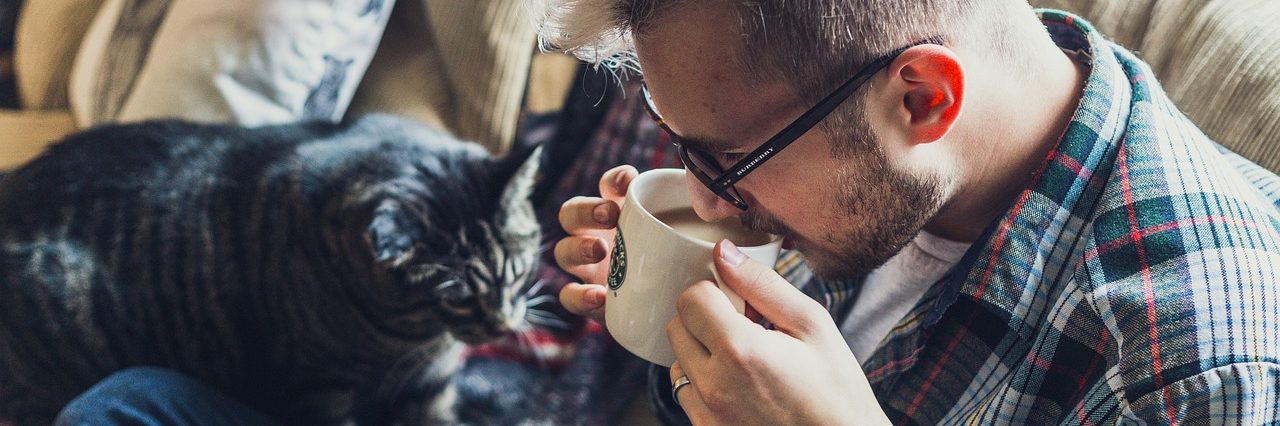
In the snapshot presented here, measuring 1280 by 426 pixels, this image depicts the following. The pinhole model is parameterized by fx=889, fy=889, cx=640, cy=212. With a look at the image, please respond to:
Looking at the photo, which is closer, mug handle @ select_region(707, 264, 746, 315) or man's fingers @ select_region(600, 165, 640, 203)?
mug handle @ select_region(707, 264, 746, 315)

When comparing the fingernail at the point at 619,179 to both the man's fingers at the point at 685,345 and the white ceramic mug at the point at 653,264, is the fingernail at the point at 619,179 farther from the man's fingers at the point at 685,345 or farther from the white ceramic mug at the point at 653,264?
the man's fingers at the point at 685,345

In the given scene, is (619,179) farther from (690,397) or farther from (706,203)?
(690,397)

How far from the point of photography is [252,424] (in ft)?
3.62

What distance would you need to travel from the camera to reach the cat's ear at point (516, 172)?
1.17 metres

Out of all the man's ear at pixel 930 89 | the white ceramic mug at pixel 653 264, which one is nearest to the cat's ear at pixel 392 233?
the white ceramic mug at pixel 653 264

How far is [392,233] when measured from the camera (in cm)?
107

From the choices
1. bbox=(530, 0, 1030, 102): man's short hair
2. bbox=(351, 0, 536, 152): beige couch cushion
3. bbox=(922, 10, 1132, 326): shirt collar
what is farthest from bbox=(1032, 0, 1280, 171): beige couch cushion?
bbox=(351, 0, 536, 152): beige couch cushion

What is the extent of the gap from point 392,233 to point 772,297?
1.85ft

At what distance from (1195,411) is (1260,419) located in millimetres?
39

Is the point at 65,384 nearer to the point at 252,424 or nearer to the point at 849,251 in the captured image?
the point at 252,424

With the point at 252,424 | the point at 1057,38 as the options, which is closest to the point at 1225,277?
the point at 1057,38

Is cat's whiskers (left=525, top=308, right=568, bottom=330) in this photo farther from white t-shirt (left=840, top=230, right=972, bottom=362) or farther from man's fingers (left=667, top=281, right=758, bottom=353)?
man's fingers (left=667, top=281, right=758, bottom=353)

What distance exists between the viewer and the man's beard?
750 millimetres

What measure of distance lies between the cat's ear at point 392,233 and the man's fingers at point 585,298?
24cm
